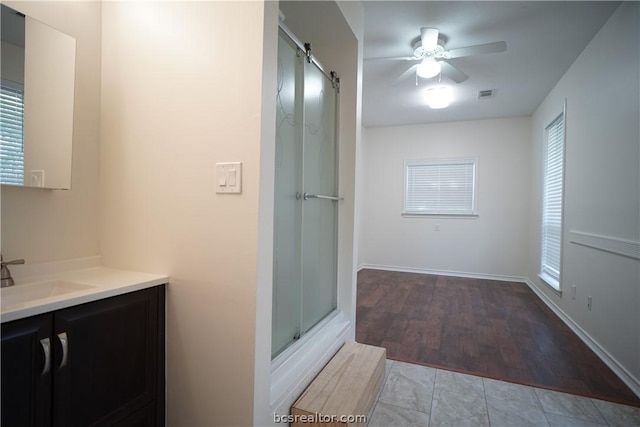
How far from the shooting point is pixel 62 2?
1.38 m

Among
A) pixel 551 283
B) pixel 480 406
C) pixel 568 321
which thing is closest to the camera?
pixel 480 406

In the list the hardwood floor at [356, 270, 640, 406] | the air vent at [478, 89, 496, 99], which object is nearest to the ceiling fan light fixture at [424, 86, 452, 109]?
the air vent at [478, 89, 496, 99]

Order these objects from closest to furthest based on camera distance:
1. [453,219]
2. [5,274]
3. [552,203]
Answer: [5,274]
[552,203]
[453,219]

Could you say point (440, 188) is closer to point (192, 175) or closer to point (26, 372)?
point (192, 175)

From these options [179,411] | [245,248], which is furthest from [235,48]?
[179,411]

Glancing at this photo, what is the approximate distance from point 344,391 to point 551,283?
330 cm

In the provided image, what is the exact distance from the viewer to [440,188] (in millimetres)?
5340

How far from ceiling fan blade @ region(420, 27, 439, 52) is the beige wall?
6.95 feet

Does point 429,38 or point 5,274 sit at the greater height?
point 429,38

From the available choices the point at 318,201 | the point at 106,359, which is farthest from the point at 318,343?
the point at 106,359

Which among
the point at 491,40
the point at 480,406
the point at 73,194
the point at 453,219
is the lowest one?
the point at 480,406

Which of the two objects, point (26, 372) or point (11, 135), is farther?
point (11, 135)

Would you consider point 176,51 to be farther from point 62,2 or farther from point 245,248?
point 245,248

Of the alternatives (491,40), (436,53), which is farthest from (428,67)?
(491,40)
